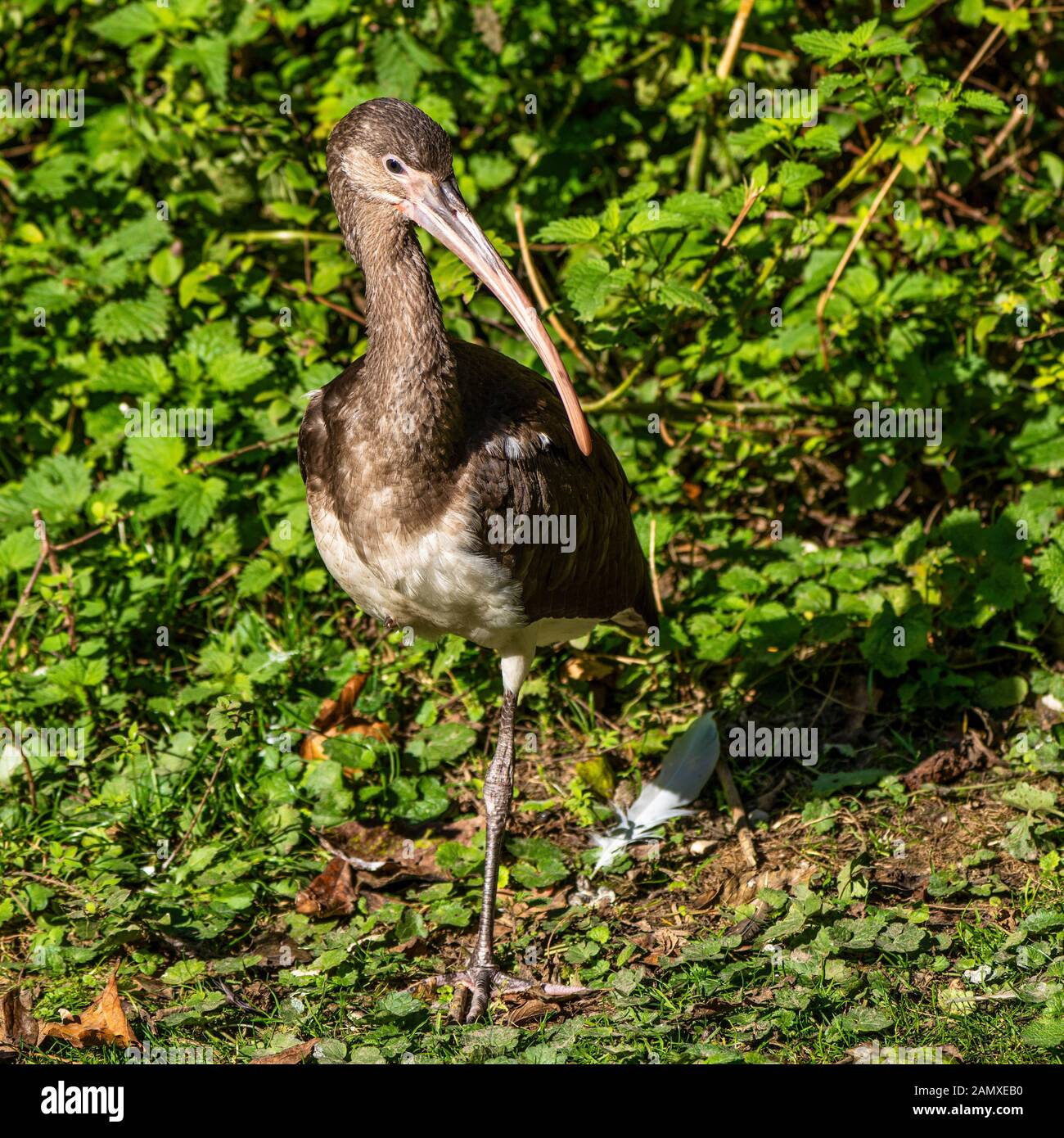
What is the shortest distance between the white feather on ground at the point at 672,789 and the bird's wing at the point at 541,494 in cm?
66

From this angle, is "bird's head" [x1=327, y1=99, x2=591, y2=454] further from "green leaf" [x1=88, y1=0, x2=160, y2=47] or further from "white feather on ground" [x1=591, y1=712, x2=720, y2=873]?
"green leaf" [x1=88, y1=0, x2=160, y2=47]

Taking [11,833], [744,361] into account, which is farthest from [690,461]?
[11,833]

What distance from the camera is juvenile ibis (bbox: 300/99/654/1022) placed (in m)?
4.03

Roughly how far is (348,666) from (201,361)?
156cm

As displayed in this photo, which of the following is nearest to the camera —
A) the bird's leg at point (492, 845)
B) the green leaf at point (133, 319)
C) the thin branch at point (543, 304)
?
the bird's leg at point (492, 845)

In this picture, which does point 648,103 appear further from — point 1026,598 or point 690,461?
point 1026,598

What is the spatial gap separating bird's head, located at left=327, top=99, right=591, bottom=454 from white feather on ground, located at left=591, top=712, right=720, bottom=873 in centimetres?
162

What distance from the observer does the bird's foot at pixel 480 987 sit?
4277mm

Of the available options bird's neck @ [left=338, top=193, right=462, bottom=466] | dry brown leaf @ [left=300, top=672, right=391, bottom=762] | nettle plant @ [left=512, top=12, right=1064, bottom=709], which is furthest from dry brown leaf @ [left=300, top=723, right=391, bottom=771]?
bird's neck @ [left=338, top=193, right=462, bottom=466]

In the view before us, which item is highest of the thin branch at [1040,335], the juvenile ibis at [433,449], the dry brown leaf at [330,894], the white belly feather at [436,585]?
the thin branch at [1040,335]

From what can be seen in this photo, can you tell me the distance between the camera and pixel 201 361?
614cm

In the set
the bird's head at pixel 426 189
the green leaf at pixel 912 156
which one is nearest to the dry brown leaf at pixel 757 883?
the bird's head at pixel 426 189

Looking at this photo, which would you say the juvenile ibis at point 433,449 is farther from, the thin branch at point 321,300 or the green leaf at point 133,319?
the green leaf at point 133,319

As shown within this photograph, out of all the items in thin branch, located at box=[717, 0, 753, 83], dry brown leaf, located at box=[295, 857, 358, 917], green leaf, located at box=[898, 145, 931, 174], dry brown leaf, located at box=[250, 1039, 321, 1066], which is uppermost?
thin branch, located at box=[717, 0, 753, 83]
